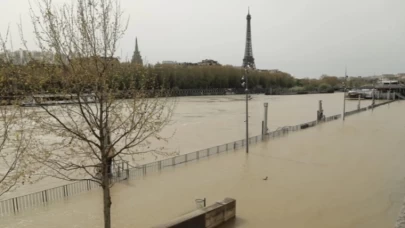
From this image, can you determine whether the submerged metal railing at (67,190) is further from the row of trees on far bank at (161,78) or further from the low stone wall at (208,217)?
the low stone wall at (208,217)

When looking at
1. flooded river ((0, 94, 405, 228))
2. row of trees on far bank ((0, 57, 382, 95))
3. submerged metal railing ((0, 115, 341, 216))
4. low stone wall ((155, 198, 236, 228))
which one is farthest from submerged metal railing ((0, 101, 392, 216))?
low stone wall ((155, 198, 236, 228))

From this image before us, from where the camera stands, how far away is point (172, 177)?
1823 centimetres

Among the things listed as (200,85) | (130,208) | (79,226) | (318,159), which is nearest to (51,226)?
(79,226)

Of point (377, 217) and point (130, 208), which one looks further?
point (130, 208)

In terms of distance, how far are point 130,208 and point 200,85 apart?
10645 centimetres

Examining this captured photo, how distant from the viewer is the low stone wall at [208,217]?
1025cm

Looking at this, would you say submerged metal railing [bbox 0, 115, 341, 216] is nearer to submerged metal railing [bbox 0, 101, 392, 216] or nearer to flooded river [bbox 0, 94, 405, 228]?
submerged metal railing [bbox 0, 101, 392, 216]

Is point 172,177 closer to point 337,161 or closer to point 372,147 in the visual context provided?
point 337,161

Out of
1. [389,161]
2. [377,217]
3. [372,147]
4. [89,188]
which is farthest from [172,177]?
[372,147]

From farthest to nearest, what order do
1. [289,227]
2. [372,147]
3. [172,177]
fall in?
[372,147]
[172,177]
[289,227]

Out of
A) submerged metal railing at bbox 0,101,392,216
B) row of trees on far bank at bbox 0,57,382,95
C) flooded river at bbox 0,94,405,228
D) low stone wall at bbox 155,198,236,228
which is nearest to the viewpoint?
row of trees on far bank at bbox 0,57,382,95

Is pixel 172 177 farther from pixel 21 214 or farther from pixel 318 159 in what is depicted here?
pixel 318 159

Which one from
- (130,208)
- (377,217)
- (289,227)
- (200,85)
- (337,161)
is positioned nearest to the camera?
(289,227)

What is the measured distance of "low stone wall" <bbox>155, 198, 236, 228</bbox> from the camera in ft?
33.6
